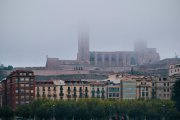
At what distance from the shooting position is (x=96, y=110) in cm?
13488

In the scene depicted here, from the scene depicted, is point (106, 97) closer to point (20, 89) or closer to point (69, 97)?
point (69, 97)

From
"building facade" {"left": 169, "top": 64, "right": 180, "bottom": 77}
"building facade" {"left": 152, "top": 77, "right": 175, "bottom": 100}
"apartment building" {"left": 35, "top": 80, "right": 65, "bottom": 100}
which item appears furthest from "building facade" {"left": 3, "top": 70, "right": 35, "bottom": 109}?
"building facade" {"left": 169, "top": 64, "right": 180, "bottom": 77}

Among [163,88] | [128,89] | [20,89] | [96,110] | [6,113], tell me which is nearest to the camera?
[96,110]

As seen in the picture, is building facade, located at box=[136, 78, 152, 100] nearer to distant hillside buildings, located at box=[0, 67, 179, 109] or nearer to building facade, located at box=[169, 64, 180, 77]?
distant hillside buildings, located at box=[0, 67, 179, 109]

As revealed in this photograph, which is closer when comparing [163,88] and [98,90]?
[163,88]

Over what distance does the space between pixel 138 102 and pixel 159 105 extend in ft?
14.8

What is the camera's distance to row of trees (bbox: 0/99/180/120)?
134 m

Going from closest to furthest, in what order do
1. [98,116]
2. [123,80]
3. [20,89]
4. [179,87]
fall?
[179,87] < [98,116] < [20,89] < [123,80]

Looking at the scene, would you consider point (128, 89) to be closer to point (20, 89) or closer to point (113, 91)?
point (113, 91)

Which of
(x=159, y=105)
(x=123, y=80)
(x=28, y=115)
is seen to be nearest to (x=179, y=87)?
(x=159, y=105)

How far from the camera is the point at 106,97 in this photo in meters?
168

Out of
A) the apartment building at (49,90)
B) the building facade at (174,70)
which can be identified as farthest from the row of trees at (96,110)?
the building facade at (174,70)

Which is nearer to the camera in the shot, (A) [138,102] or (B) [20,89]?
(A) [138,102]

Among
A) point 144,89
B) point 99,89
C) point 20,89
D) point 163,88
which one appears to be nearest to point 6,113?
point 20,89
